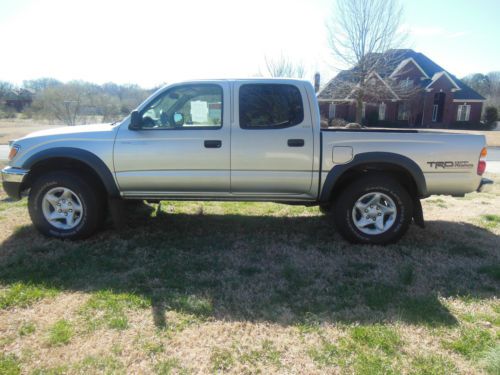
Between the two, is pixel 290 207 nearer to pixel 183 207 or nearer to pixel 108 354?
pixel 183 207

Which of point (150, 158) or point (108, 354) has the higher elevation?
point (150, 158)

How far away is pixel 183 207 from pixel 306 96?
2.90 meters

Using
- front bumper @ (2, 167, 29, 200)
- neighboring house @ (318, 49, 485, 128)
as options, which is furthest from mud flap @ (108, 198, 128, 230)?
neighboring house @ (318, 49, 485, 128)

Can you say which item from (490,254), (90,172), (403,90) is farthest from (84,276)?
(403,90)

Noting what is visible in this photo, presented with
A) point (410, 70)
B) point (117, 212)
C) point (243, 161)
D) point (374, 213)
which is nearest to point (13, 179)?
A: point (117, 212)

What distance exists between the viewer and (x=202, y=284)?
132 inches

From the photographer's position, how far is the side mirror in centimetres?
412

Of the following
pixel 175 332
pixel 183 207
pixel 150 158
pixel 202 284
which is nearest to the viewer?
pixel 175 332

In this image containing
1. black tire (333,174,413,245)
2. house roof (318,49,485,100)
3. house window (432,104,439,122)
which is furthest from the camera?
A: house window (432,104,439,122)

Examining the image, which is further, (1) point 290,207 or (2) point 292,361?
(1) point 290,207

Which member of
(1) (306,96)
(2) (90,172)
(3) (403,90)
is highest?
(3) (403,90)

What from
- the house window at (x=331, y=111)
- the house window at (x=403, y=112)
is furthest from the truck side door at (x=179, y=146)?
the house window at (x=403, y=112)

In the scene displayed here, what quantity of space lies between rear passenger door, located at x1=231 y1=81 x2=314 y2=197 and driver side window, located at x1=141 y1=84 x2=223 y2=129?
0.28 meters

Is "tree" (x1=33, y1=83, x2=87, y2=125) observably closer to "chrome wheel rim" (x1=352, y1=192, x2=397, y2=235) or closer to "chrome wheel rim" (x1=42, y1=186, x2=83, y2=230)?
"chrome wheel rim" (x1=42, y1=186, x2=83, y2=230)
